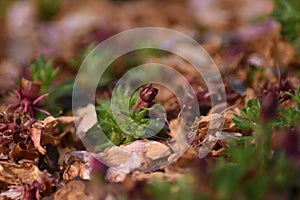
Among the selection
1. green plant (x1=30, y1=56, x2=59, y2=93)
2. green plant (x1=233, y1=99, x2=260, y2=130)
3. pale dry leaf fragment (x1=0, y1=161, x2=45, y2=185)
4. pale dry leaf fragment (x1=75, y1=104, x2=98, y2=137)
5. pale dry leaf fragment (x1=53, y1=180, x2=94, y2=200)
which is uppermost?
green plant (x1=30, y1=56, x2=59, y2=93)

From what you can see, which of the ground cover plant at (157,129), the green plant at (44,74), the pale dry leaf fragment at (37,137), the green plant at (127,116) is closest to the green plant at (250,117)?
the ground cover plant at (157,129)

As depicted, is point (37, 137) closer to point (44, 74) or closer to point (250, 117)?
point (44, 74)

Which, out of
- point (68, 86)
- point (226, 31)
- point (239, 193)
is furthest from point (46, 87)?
point (226, 31)

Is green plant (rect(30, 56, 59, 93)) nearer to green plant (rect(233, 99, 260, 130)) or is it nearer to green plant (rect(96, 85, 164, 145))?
green plant (rect(96, 85, 164, 145))

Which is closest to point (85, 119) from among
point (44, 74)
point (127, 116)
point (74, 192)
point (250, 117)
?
point (127, 116)

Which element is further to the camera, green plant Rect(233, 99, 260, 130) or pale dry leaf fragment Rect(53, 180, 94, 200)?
green plant Rect(233, 99, 260, 130)

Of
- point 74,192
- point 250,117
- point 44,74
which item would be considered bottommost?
point 74,192

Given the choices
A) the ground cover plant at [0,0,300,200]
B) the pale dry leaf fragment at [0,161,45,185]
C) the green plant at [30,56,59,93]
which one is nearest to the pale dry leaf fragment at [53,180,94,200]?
the ground cover plant at [0,0,300,200]

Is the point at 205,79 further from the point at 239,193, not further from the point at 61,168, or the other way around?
the point at 239,193

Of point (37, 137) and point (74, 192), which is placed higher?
point (37, 137)

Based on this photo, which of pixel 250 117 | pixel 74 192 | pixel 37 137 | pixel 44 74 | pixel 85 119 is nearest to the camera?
pixel 74 192

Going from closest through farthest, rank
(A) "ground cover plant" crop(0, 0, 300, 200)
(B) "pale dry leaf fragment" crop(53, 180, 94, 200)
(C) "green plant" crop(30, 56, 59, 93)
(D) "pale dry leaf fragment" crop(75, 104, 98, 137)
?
(A) "ground cover plant" crop(0, 0, 300, 200)
(B) "pale dry leaf fragment" crop(53, 180, 94, 200)
(D) "pale dry leaf fragment" crop(75, 104, 98, 137)
(C) "green plant" crop(30, 56, 59, 93)
